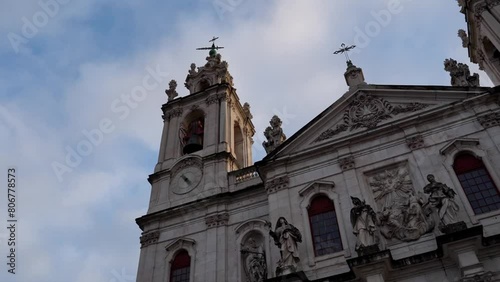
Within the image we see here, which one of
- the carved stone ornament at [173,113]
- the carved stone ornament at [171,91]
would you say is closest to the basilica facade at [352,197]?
the carved stone ornament at [173,113]

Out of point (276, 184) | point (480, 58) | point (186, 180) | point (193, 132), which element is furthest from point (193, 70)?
point (480, 58)

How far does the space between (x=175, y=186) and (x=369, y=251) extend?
37.1ft

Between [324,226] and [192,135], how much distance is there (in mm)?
11021

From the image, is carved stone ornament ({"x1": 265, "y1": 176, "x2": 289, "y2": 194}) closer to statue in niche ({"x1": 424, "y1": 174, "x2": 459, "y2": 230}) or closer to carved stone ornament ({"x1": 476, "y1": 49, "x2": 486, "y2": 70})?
statue in niche ({"x1": 424, "y1": 174, "x2": 459, "y2": 230})

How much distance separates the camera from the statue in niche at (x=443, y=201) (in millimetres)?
14352

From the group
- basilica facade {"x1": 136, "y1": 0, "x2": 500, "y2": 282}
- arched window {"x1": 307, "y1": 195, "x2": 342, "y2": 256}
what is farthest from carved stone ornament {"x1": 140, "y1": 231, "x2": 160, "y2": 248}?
arched window {"x1": 307, "y1": 195, "x2": 342, "y2": 256}

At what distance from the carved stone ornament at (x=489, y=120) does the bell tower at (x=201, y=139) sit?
445 inches

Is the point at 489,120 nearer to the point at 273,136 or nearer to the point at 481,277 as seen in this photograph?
the point at 481,277

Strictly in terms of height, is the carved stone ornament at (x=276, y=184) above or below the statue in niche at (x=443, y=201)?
above

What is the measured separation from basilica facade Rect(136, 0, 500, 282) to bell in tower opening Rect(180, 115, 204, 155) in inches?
44.2

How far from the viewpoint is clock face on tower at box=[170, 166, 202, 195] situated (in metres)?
22.4

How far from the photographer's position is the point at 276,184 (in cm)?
1884

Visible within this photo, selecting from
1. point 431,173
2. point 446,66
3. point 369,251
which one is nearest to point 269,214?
point 369,251

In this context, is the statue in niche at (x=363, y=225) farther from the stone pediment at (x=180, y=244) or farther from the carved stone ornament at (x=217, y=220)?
the stone pediment at (x=180, y=244)
